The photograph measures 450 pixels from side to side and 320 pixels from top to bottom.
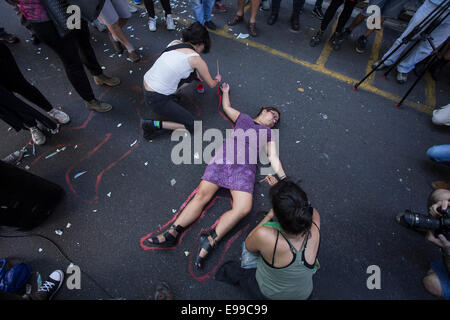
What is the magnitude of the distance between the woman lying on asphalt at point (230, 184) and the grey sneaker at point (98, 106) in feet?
6.95

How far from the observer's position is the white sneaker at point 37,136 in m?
3.05

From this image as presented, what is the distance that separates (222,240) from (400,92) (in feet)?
13.4

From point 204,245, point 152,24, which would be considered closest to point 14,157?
point 204,245

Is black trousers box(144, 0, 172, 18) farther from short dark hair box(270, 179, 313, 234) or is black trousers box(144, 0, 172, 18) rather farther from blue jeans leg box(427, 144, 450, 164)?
blue jeans leg box(427, 144, 450, 164)

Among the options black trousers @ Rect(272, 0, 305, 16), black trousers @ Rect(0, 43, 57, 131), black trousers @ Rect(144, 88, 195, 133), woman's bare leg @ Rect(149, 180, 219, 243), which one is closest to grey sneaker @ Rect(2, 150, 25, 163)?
black trousers @ Rect(0, 43, 57, 131)

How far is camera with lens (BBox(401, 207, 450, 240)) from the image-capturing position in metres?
2.14

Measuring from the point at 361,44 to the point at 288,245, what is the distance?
4594 millimetres

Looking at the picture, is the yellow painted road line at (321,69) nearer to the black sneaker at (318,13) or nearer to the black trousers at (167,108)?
the black sneaker at (318,13)

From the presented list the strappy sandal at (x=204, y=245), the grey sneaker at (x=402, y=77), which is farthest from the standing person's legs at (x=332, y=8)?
the strappy sandal at (x=204, y=245)

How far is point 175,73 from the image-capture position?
266 centimetres

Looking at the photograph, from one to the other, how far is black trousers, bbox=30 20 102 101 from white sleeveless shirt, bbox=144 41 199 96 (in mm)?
898

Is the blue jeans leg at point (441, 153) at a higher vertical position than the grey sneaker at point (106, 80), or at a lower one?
lower
